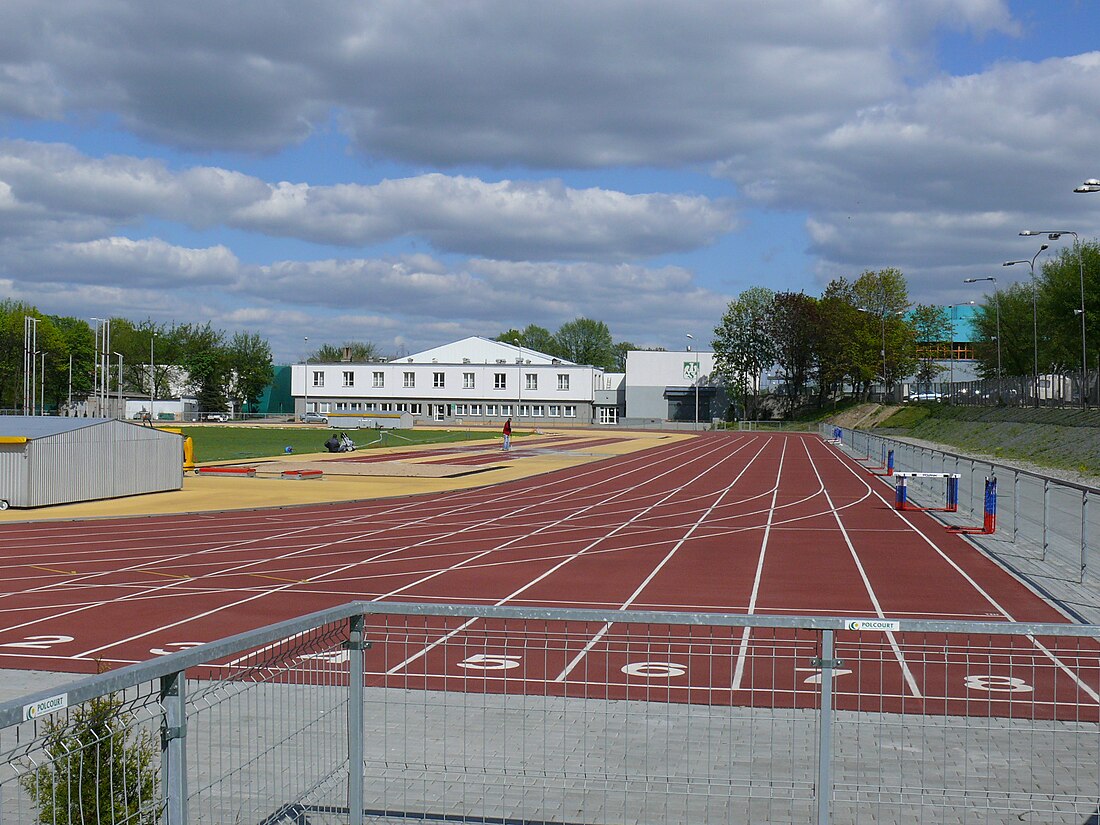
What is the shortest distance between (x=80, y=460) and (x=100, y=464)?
864mm

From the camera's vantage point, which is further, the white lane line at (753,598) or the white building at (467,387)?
the white building at (467,387)

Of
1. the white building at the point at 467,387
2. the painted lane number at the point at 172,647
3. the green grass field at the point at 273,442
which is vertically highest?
the white building at the point at 467,387

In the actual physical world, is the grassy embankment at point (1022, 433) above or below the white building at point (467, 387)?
below

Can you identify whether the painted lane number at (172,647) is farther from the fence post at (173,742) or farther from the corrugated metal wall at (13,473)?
the corrugated metal wall at (13,473)

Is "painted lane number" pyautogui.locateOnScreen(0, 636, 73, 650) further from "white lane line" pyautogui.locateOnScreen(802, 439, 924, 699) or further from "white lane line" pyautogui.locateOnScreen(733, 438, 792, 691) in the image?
"white lane line" pyautogui.locateOnScreen(802, 439, 924, 699)

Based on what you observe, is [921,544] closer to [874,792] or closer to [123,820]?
[874,792]

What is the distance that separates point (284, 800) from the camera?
592 cm

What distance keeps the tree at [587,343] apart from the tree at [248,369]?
63115 millimetres

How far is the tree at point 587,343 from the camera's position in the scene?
190750mm

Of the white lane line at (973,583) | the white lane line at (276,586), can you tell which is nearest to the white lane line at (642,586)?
the white lane line at (973,583)

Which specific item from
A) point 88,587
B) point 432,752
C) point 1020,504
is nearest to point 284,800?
point 432,752

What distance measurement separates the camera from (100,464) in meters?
30.0

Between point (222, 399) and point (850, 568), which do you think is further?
point (222, 399)

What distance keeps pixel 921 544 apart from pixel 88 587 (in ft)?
52.2
